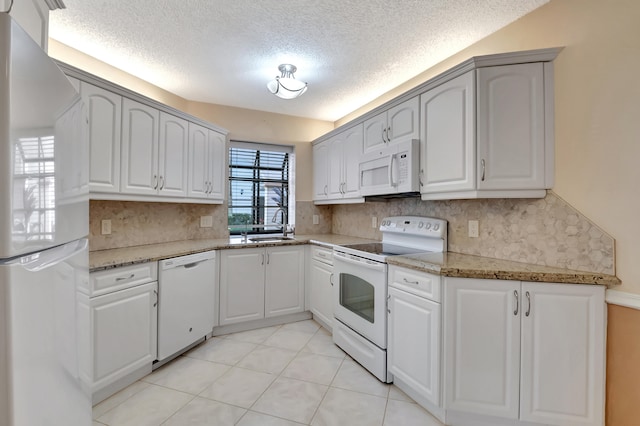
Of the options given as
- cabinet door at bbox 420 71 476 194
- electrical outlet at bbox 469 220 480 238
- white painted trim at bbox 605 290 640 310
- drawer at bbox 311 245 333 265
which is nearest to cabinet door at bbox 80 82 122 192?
drawer at bbox 311 245 333 265

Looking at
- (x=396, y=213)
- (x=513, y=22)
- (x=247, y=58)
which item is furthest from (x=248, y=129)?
(x=513, y=22)

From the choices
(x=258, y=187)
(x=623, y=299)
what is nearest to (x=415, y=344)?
(x=623, y=299)

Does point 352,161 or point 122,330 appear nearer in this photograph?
point 122,330

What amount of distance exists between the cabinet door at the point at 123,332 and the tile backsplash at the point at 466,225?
70 cm

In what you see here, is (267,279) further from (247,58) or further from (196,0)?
(196,0)

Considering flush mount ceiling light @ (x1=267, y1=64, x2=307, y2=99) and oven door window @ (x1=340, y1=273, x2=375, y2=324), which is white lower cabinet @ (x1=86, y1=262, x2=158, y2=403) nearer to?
oven door window @ (x1=340, y1=273, x2=375, y2=324)

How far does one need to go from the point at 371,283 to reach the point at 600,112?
1685 millimetres

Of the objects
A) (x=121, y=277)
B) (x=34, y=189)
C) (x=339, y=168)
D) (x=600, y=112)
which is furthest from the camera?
(x=339, y=168)

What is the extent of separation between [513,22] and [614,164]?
45.2 inches

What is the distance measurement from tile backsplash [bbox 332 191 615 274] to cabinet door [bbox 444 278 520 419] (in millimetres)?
395

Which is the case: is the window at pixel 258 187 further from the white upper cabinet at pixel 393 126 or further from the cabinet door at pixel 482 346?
the cabinet door at pixel 482 346

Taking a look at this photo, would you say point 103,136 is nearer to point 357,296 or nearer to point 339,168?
point 339,168

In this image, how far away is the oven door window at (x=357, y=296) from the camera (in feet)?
7.28

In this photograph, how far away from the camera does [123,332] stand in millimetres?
1932
